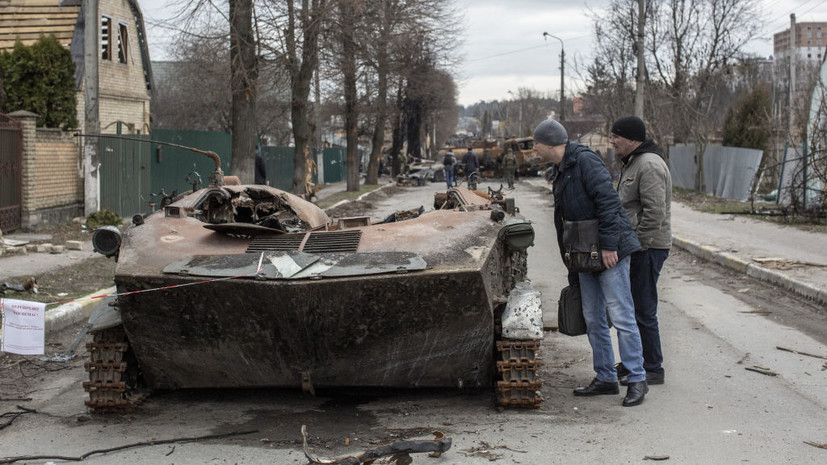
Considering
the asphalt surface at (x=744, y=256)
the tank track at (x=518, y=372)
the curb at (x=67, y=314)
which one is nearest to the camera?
the tank track at (x=518, y=372)

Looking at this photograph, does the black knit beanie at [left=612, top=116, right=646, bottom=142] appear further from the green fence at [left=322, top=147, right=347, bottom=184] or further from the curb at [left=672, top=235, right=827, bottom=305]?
the green fence at [left=322, top=147, right=347, bottom=184]

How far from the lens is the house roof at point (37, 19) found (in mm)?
24688

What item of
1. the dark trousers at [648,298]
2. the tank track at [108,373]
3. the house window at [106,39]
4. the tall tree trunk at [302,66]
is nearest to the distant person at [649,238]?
the dark trousers at [648,298]

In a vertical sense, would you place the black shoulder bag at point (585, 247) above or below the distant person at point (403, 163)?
below

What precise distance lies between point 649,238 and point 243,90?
13.8 m

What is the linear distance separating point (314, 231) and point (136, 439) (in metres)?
1.75

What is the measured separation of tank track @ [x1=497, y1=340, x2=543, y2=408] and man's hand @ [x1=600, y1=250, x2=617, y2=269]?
0.71 metres

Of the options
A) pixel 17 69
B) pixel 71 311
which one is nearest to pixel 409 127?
pixel 17 69

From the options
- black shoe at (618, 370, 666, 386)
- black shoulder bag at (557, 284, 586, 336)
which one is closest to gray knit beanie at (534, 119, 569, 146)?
black shoulder bag at (557, 284, 586, 336)

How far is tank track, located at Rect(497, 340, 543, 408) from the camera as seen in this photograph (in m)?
5.32

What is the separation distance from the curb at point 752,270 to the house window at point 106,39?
1867 cm

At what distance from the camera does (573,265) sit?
5711 millimetres

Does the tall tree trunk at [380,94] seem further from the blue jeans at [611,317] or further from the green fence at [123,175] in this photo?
the blue jeans at [611,317]

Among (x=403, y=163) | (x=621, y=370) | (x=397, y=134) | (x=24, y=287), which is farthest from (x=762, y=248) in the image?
(x=397, y=134)
